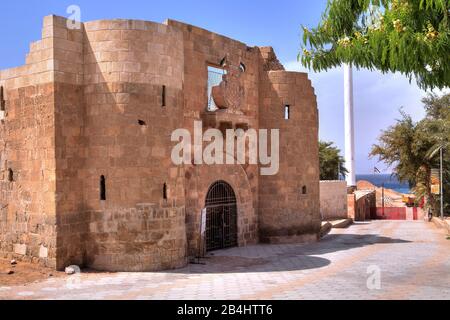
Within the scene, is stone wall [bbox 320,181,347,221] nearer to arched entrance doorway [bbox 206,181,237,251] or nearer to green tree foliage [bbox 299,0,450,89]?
arched entrance doorway [bbox 206,181,237,251]

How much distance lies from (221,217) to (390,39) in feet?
32.6

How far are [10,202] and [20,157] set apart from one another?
1338 mm

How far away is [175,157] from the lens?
13641 mm

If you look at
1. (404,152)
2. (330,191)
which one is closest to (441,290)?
(330,191)

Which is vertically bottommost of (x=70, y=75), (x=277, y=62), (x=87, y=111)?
(x=87, y=111)

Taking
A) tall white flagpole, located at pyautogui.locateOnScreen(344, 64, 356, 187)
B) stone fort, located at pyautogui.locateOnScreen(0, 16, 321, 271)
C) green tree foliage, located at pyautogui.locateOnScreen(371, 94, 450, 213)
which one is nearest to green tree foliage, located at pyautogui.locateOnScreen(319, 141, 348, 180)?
tall white flagpole, located at pyautogui.locateOnScreen(344, 64, 356, 187)

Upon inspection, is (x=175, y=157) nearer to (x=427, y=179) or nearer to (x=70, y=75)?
(x=70, y=75)

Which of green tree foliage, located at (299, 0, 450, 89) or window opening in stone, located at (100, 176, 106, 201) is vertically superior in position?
green tree foliage, located at (299, 0, 450, 89)

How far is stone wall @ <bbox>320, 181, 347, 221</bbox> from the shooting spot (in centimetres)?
2923

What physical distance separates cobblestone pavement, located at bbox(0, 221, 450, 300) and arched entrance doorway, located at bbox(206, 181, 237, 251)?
0.65 meters

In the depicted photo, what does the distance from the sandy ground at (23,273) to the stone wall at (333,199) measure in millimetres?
19945

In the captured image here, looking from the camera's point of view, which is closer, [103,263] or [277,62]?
[103,263]

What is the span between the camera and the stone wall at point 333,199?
29.2 metres

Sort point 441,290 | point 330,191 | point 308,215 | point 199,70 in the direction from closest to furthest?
point 441,290 → point 199,70 → point 308,215 → point 330,191
